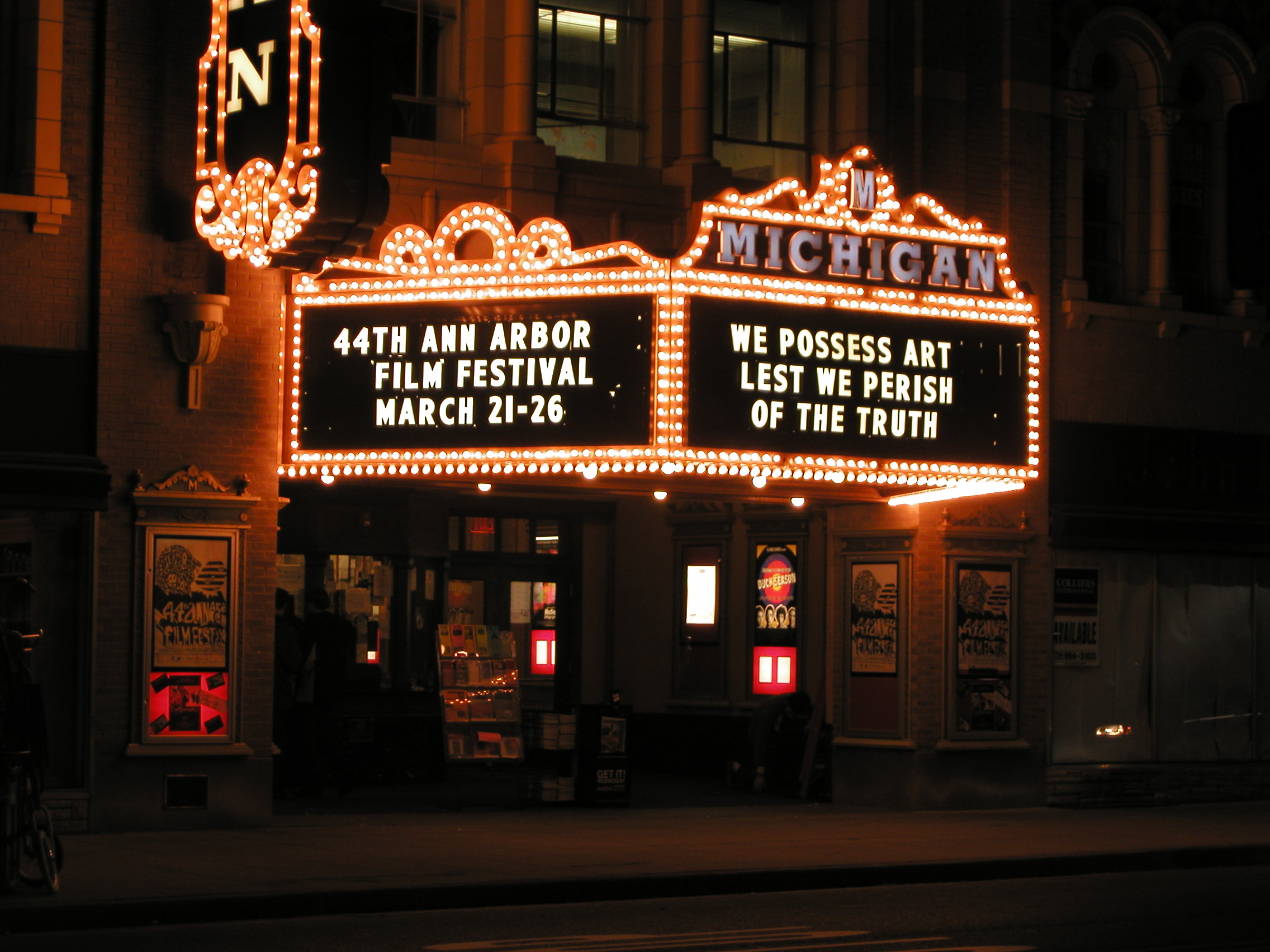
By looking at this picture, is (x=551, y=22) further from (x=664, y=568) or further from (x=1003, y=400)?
(x=664, y=568)

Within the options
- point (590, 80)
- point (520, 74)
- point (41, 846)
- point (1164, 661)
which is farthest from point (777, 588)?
point (41, 846)

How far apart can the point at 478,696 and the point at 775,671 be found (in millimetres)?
4218

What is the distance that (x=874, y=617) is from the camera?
19.0 meters

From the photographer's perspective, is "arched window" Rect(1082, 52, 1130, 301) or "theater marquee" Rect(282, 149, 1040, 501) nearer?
"theater marquee" Rect(282, 149, 1040, 501)

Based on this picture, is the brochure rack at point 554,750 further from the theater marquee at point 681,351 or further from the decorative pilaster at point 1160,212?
the decorative pilaster at point 1160,212

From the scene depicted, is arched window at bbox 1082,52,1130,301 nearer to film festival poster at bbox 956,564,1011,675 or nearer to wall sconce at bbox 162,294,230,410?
film festival poster at bbox 956,564,1011,675

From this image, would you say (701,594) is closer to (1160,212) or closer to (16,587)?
(1160,212)

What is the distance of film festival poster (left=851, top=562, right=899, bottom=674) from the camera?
61.7ft

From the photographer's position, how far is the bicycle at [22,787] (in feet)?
38.2

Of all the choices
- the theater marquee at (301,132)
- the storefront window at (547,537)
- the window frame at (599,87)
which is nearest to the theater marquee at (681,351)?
the theater marquee at (301,132)

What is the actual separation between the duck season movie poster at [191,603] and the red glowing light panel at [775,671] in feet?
23.9

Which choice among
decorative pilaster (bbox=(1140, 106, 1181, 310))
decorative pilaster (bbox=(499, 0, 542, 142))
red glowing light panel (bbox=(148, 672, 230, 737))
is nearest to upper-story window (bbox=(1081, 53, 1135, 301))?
decorative pilaster (bbox=(1140, 106, 1181, 310))

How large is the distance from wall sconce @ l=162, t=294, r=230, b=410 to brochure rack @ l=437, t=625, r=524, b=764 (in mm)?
4166

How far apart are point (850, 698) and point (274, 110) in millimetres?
8215
